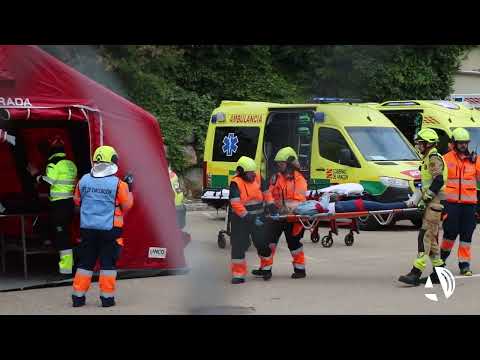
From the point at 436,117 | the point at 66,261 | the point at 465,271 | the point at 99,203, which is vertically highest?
the point at 436,117

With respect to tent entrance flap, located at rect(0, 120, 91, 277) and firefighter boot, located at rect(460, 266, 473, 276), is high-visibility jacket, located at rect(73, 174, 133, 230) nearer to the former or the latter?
tent entrance flap, located at rect(0, 120, 91, 277)

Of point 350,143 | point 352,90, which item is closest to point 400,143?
point 350,143

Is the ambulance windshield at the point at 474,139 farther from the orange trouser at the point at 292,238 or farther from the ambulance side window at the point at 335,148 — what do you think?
the orange trouser at the point at 292,238

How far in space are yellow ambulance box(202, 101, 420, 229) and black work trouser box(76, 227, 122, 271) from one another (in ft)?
20.6

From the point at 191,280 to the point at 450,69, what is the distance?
1913 cm

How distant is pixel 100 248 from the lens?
29.8 ft

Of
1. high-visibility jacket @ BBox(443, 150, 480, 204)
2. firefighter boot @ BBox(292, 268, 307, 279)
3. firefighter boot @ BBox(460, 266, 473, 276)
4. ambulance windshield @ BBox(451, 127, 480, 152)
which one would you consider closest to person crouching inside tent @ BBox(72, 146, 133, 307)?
firefighter boot @ BBox(292, 268, 307, 279)

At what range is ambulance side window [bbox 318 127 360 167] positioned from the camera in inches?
624

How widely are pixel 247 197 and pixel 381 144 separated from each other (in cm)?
642

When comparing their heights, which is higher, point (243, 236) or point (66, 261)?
point (243, 236)

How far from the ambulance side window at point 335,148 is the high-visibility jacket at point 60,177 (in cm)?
662

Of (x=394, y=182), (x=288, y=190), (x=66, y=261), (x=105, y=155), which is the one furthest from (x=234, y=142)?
(x=105, y=155)

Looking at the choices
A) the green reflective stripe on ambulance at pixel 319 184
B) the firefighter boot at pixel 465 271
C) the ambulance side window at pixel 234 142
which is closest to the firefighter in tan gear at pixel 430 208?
the firefighter boot at pixel 465 271

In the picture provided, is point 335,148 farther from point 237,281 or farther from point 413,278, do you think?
point 413,278
